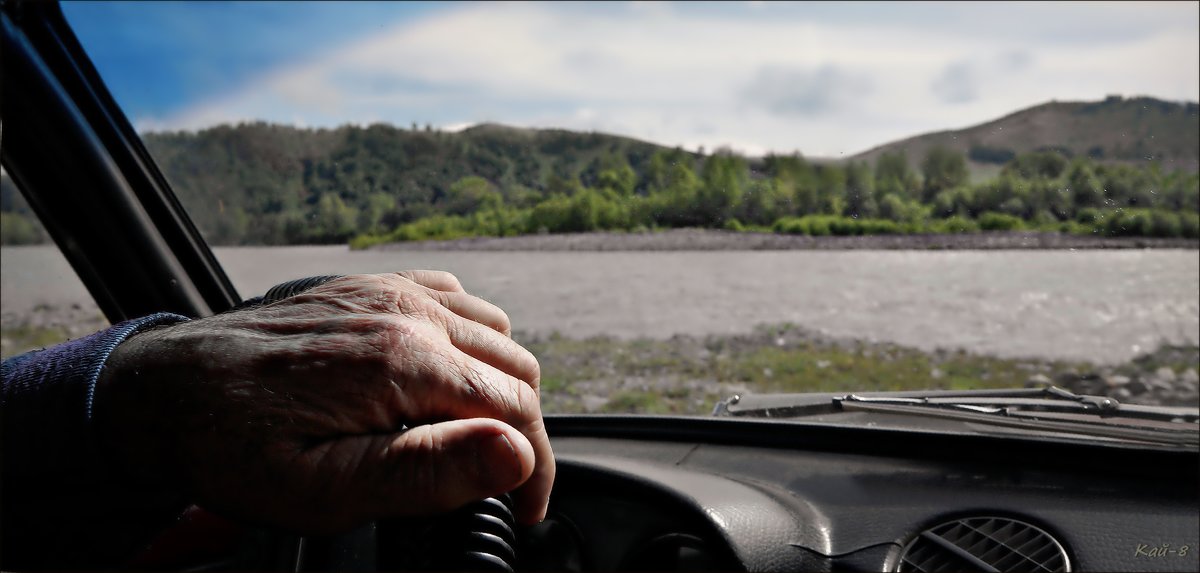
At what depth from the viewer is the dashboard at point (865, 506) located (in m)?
1.86

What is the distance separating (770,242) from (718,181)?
236 mm

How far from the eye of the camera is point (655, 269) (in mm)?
2443

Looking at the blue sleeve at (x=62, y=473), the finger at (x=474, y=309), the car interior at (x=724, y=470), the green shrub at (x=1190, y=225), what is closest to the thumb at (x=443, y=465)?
the car interior at (x=724, y=470)

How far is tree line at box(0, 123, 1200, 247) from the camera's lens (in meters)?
1.93

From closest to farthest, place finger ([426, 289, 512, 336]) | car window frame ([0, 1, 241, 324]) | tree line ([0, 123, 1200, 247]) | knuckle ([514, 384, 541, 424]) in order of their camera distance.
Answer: knuckle ([514, 384, 541, 424]) → finger ([426, 289, 512, 336]) → tree line ([0, 123, 1200, 247]) → car window frame ([0, 1, 241, 324])

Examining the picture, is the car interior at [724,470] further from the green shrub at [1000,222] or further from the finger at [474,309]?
the green shrub at [1000,222]

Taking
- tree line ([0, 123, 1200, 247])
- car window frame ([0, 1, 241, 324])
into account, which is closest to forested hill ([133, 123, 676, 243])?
tree line ([0, 123, 1200, 247])

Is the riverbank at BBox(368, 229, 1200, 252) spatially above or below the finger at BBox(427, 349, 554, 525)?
above

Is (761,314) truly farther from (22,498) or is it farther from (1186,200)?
(22,498)

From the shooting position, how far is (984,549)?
188cm

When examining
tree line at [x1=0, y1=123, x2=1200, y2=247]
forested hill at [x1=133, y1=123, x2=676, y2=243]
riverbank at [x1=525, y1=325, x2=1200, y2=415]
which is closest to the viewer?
tree line at [x1=0, y1=123, x2=1200, y2=247]

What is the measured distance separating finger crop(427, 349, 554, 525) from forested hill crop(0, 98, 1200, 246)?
106cm

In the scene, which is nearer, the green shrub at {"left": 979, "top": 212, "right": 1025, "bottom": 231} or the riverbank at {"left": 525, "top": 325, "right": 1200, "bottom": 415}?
the green shrub at {"left": 979, "top": 212, "right": 1025, "bottom": 231}

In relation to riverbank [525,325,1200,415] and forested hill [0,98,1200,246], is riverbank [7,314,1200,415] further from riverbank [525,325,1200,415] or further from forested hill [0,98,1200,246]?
forested hill [0,98,1200,246]
